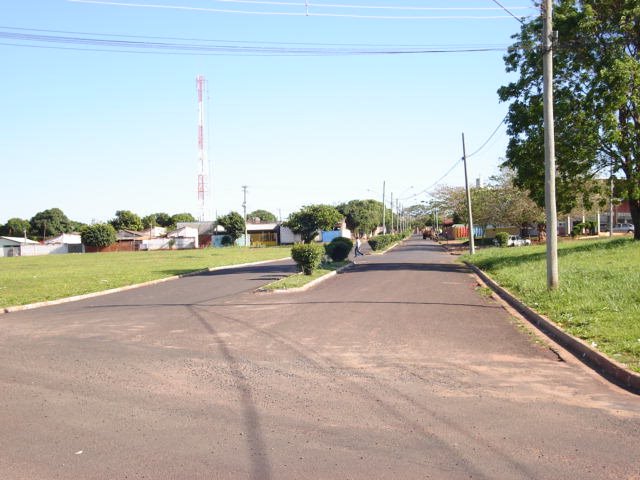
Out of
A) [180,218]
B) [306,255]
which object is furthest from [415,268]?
[180,218]

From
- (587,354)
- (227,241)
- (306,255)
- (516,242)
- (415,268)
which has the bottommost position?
(587,354)

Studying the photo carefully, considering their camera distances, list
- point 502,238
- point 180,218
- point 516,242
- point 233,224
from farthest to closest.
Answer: point 180,218 < point 233,224 < point 516,242 < point 502,238

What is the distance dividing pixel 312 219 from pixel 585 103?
65168 millimetres

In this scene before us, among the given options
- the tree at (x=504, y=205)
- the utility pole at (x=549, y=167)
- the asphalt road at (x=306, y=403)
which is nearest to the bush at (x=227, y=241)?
the tree at (x=504, y=205)

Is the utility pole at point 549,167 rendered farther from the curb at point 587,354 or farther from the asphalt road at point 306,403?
the asphalt road at point 306,403

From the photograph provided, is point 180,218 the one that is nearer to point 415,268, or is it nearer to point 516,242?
point 516,242

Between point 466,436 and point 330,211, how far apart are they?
84.4 meters

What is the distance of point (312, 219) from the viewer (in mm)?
88062

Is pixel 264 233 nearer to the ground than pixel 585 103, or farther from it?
nearer to the ground

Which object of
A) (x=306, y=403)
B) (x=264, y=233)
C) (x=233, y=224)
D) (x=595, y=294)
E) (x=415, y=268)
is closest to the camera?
(x=306, y=403)

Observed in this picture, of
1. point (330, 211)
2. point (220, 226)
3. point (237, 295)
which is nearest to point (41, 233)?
point (220, 226)

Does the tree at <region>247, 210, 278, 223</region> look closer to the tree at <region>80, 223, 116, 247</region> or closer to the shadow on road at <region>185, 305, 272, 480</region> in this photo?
the tree at <region>80, 223, 116, 247</region>

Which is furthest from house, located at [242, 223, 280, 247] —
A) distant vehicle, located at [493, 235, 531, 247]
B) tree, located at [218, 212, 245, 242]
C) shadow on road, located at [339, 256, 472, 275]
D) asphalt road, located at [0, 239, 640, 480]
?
asphalt road, located at [0, 239, 640, 480]

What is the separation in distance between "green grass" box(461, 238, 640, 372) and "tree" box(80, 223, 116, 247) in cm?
7462
